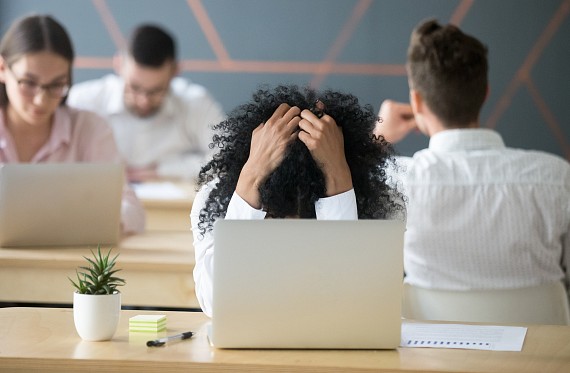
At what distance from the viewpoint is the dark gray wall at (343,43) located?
5.43m

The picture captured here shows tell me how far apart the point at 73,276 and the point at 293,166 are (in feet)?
3.16

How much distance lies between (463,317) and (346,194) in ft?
2.41

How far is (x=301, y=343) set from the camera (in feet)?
4.98

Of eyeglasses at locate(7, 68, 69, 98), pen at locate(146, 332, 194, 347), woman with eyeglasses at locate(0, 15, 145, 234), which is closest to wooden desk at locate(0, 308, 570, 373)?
pen at locate(146, 332, 194, 347)

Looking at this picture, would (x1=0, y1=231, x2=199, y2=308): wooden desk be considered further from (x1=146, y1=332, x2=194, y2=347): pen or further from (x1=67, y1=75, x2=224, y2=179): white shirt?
(x1=67, y1=75, x2=224, y2=179): white shirt

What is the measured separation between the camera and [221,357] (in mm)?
1463

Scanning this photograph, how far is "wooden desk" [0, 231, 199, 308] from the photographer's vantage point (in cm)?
246

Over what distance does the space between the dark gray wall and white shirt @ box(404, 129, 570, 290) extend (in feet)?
10.3

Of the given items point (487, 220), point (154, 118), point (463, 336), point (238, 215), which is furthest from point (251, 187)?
point (154, 118)

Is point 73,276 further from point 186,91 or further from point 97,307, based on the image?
point 186,91

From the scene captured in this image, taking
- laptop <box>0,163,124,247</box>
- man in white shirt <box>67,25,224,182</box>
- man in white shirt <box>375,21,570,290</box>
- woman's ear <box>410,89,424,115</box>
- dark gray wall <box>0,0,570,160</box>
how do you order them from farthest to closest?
dark gray wall <box>0,0,570,160</box> → man in white shirt <box>67,25,224,182</box> → woman's ear <box>410,89,424,115</box> → laptop <box>0,163,124,247</box> → man in white shirt <box>375,21,570,290</box>

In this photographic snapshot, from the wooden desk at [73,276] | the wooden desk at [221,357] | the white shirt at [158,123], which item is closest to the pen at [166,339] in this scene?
the wooden desk at [221,357]

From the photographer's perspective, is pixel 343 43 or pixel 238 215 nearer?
pixel 238 215

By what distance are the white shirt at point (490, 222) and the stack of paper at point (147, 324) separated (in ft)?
3.08
